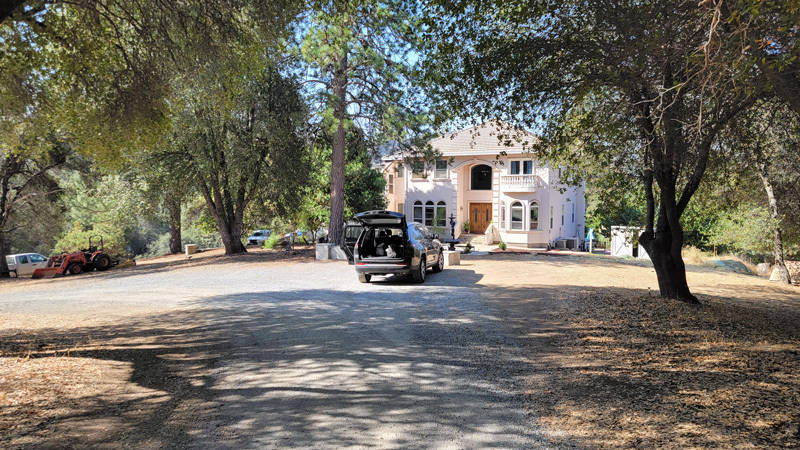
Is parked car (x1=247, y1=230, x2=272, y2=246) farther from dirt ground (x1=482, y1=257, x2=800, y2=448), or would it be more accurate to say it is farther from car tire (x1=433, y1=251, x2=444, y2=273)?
dirt ground (x1=482, y1=257, x2=800, y2=448)

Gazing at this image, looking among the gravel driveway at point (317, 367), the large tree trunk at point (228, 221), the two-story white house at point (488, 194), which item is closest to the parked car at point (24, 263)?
the large tree trunk at point (228, 221)

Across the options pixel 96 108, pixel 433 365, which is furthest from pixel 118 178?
pixel 433 365

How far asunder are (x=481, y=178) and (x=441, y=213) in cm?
414

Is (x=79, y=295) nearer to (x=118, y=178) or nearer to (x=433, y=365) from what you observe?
(x=433, y=365)

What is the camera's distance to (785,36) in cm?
627

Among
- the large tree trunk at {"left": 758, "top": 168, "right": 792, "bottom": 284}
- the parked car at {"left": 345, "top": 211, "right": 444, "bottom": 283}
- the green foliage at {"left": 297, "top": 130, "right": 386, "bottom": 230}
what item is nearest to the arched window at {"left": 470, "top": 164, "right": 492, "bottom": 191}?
the green foliage at {"left": 297, "top": 130, "right": 386, "bottom": 230}

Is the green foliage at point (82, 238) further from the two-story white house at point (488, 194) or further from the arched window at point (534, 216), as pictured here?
the arched window at point (534, 216)

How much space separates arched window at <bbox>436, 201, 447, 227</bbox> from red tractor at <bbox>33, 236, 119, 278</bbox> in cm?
2162

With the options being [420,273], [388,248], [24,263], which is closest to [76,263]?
[24,263]

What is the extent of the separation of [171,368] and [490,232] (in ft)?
95.5

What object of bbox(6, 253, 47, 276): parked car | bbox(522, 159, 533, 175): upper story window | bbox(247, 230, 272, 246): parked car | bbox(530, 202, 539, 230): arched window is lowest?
bbox(6, 253, 47, 276): parked car

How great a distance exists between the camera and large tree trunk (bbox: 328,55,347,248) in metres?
21.4

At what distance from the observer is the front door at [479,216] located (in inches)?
1457

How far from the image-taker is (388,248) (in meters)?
14.4
